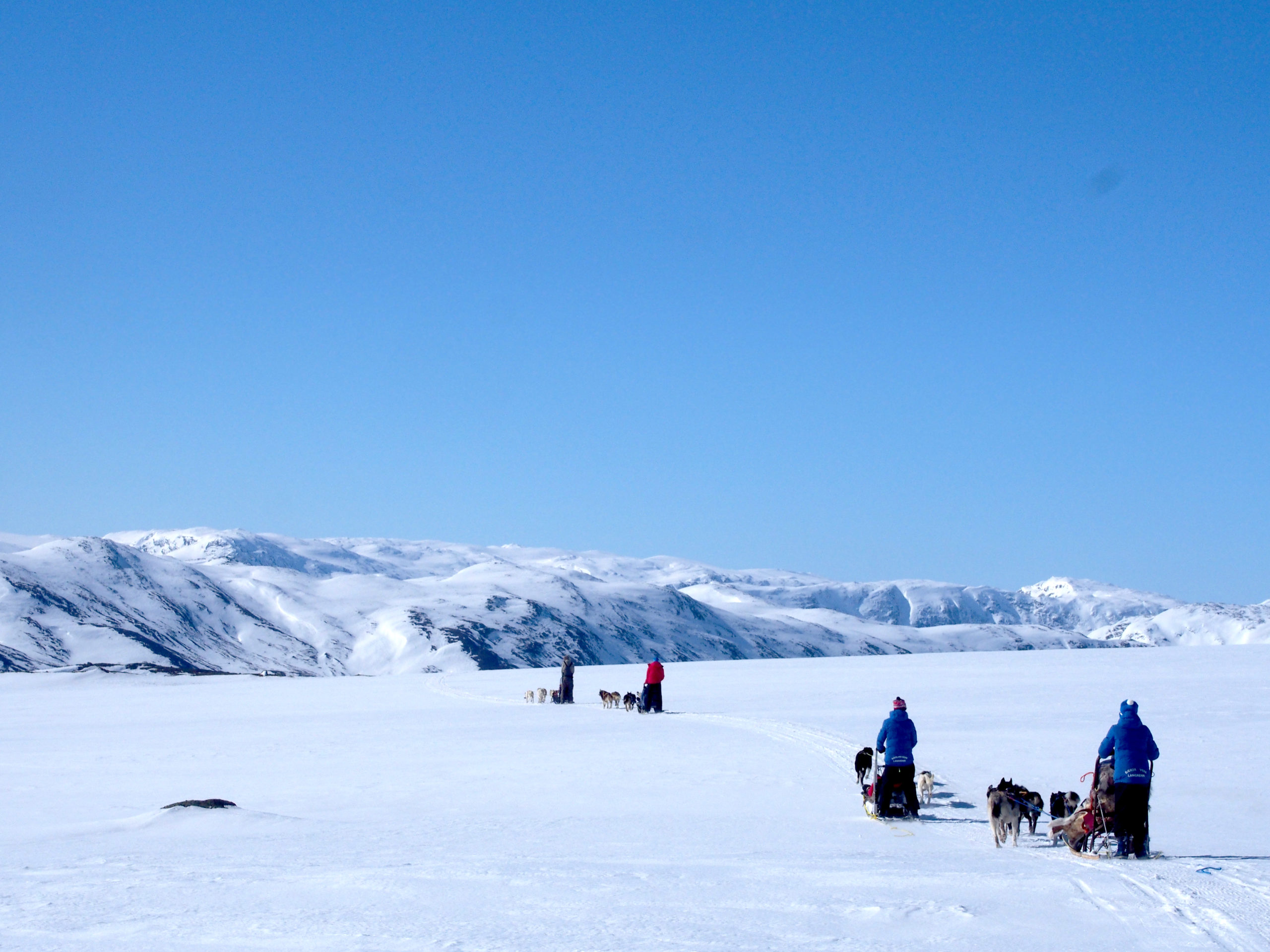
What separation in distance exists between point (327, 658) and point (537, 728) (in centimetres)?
14298

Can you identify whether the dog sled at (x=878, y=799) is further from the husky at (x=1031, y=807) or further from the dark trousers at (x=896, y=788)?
the husky at (x=1031, y=807)

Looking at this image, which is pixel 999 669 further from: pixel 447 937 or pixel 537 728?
pixel 447 937

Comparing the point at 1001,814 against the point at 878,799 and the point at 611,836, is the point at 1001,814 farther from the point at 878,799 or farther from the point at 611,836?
the point at 611,836

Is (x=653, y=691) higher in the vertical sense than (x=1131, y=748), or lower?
lower

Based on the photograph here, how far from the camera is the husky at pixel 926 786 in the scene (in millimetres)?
13203

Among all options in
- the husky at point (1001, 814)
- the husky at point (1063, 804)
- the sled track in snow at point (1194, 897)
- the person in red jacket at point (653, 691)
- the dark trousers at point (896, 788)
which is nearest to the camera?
the sled track in snow at point (1194, 897)

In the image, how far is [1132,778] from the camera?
1008 cm

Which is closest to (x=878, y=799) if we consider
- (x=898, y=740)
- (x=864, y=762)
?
(x=898, y=740)

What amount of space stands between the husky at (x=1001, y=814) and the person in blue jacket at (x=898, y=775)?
1.51 metres

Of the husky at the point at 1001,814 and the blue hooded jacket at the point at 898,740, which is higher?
the blue hooded jacket at the point at 898,740

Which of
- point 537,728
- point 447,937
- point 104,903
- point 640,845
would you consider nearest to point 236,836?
point 104,903

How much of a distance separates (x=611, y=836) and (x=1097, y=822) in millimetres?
4777

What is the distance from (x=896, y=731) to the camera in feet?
40.3

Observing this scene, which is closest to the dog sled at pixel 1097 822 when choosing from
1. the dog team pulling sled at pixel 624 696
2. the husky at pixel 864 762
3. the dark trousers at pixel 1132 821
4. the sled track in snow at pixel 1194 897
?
the dark trousers at pixel 1132 821
